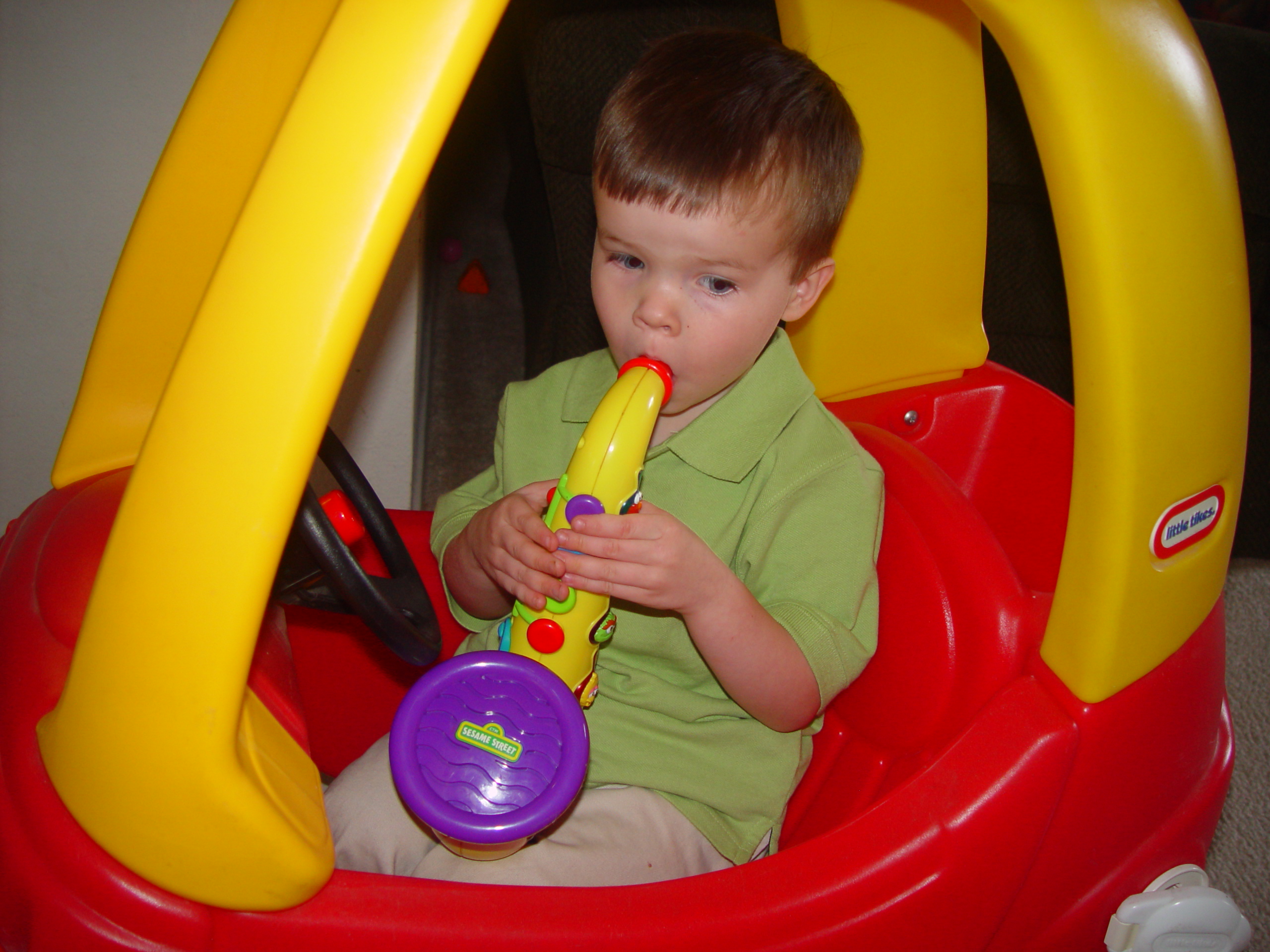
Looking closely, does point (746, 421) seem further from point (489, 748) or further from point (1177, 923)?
point (1177, 923)

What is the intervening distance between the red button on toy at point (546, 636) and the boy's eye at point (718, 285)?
235 mm

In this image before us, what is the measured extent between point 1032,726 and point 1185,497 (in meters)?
0.16

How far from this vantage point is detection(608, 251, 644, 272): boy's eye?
0.62 m

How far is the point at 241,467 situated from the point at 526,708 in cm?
24

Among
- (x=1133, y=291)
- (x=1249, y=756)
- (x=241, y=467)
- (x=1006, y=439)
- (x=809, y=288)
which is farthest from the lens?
(x=1249, y=756)

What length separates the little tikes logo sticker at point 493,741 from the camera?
531 millimetres

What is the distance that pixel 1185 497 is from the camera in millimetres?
533

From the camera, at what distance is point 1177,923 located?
58 centimetres

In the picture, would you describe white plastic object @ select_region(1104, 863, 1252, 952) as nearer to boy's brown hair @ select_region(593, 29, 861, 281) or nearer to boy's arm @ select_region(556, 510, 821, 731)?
boy's arm @ select_region(556, 510, 821, 731)

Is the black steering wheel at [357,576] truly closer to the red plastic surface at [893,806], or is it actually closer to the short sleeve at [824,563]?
the red plastic surface at [893,806]

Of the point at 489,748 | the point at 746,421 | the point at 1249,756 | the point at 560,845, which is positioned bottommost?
the point at 1249,756

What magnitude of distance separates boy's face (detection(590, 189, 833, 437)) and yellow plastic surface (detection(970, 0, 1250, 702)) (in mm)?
182

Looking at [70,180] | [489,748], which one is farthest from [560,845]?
[70,180]

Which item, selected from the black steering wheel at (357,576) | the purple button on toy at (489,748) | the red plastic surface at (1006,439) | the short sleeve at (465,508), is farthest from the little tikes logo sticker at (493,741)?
the red plastic surface at (1006,439)
